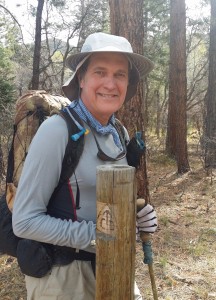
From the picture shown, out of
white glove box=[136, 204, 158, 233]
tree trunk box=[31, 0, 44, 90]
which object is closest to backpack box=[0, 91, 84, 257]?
white glove box=[136, 204, 158, 233]

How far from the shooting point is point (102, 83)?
74.3 inches

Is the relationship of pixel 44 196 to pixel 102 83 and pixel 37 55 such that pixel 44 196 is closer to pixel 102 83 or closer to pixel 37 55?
pixel 102 83

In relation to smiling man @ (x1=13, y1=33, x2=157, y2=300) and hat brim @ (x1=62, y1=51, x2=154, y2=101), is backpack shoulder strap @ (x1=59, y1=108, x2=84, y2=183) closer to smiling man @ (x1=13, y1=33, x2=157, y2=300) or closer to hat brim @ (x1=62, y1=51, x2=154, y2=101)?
smiling man @ (x1=13, y1=33, x2=157, y2=300)

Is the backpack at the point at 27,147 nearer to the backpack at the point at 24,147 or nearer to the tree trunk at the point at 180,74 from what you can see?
the backpack at the point at 24,147

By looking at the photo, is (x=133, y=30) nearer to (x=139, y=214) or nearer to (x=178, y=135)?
(x=139, y=214)

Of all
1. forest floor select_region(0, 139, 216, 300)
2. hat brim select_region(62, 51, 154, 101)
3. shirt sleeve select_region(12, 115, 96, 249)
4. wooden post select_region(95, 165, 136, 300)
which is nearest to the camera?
wooden post select_region(95, 165, 136, 300)

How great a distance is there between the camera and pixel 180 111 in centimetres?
967

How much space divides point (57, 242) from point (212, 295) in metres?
2.75

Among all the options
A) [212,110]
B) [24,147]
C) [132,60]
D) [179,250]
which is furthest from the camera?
[212,110]

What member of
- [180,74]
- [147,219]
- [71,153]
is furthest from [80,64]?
[180,74]

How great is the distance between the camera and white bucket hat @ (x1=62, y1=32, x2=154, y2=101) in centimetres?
183

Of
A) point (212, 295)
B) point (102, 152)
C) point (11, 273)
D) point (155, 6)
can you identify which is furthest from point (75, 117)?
point (155, 6)

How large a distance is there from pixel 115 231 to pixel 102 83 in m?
0.89

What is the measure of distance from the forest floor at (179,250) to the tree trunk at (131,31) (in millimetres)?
1783
